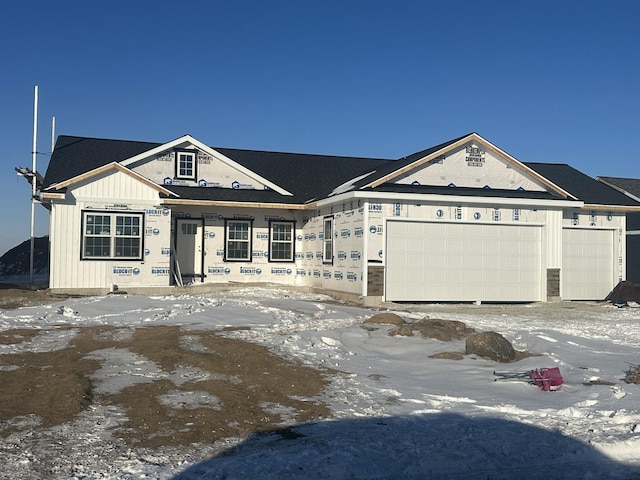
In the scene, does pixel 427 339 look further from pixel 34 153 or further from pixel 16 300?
pixel 34 153

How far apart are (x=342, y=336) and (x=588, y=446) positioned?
251 inches

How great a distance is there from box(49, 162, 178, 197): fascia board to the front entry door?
179 centimetres

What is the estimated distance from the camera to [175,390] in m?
7.64

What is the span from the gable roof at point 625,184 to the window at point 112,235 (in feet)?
61.9

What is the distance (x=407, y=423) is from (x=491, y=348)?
4.03 metres

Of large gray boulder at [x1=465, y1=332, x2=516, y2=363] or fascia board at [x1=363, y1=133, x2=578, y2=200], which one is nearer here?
large gray boulder at [x1=465, y1=332, x2=516, y2=363]

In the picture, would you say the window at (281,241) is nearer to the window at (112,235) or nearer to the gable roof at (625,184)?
the window at (112,235)

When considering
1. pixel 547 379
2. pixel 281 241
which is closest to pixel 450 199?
pixel 281 241

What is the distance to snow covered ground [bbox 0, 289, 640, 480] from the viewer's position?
5.22 m

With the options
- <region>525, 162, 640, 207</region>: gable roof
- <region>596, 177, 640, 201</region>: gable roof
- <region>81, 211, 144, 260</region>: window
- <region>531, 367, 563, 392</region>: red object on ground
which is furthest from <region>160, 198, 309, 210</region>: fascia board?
<region>531, 367, 563, 392</region>: red object on ground

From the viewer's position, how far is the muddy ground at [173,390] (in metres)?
6.22

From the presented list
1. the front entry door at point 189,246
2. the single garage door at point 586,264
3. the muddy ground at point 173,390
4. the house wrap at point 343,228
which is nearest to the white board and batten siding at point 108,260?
the house wrap at point 343,228

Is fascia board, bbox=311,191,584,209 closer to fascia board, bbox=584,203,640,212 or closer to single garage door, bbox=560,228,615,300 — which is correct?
fascia board, bbox=584,203,640,212

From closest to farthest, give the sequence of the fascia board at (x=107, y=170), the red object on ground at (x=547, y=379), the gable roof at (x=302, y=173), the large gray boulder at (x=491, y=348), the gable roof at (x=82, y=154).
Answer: the red object on ground at (x=547, y=379) → the large gray boulder at (x=491, y=348) → the fascia board at (x=107, y=170) → the gable roof at (x=302, y=173) → the gable roof at (x=82, y=154)
